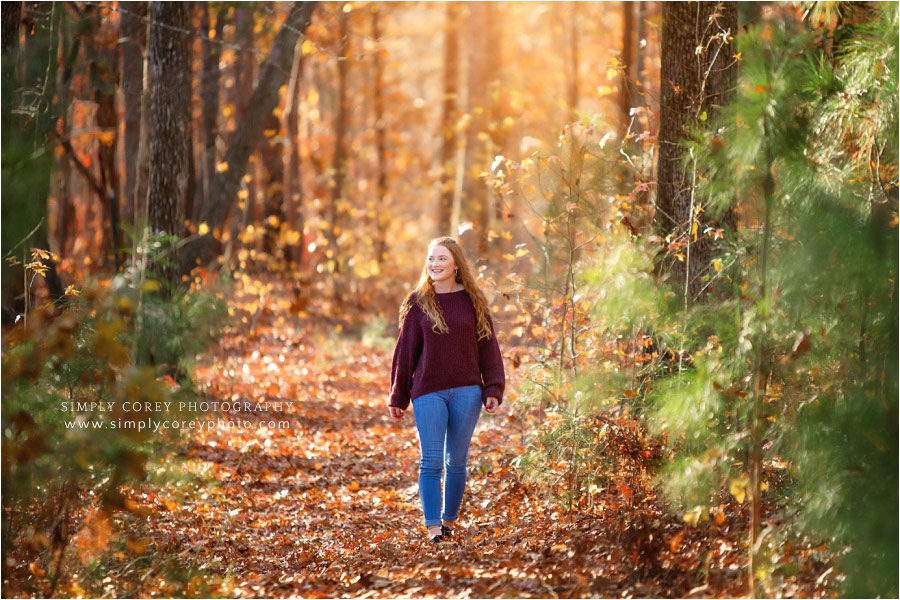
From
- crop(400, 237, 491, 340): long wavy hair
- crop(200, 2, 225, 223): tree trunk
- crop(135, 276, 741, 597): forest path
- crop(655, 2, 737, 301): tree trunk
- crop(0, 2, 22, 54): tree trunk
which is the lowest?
crop(135, 276, 741, 597): forest path

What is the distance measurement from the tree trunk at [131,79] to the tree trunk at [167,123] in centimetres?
199

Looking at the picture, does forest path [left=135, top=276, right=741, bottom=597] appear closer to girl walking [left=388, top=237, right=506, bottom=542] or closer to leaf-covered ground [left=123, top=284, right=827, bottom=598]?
leaf-covered ground [left=123, top=284, right=827, bottom=598]

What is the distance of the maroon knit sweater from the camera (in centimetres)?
562

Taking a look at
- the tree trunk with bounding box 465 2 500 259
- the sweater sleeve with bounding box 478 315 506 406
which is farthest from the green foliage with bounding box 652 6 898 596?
the tree trunk with bounding box 465 2 500 259

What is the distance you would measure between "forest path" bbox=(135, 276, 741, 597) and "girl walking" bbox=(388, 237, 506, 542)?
17.3 inches

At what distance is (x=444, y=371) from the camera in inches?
221

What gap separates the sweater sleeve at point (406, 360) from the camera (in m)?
5.73

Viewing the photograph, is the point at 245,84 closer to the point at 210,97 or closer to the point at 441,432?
the point at 210,97

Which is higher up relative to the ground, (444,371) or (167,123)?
(167,123)

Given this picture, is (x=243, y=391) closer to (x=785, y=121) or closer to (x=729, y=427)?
(x=729, y=427)

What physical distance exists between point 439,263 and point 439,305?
28 centimetres

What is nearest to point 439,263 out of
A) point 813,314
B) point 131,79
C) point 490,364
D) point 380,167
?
point 490,364

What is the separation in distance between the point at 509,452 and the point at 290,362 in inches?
267

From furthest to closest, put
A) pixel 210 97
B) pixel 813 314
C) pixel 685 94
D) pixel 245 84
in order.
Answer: pixel 245 84 < pixel 210 97 < pixel 685 94 < pixel 813 314
